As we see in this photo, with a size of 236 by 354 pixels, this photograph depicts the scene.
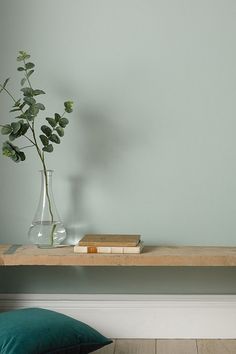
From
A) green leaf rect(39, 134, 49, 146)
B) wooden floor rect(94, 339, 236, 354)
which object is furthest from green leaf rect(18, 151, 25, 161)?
wooden floor rect(94, 339, 236, 354)

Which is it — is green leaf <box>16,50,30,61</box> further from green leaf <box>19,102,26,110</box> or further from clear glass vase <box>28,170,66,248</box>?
clear glass vase <box>28,170,66,248</box>

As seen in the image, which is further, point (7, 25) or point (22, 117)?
point (7, 25)

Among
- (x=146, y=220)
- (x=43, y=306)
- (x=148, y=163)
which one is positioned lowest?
(x=43, y=306)

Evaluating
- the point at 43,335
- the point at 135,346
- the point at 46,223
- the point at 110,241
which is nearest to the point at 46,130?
the point at 46,223

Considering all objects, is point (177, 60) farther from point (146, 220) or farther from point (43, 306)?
point (43, 306)

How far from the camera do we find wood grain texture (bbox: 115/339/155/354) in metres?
3.05

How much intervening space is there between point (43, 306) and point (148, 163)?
31.2 inches

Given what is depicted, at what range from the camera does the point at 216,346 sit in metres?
3.10

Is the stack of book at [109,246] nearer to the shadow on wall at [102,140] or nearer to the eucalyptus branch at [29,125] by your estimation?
the eucalyptus branch at [29,125]

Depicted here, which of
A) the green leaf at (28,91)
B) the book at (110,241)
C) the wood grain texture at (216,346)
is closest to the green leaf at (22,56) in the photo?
the green leaf at (28,91)

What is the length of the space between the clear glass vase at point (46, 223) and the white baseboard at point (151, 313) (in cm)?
32

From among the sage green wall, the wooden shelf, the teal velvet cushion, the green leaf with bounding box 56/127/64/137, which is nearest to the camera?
the teal velvet cushion

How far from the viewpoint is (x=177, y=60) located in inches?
126

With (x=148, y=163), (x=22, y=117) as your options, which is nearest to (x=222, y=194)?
(x=148, y=163)
